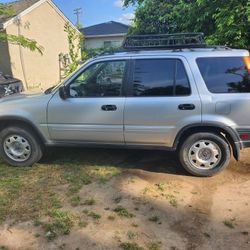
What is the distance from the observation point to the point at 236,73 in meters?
5.31

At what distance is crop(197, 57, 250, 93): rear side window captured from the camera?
209 inches

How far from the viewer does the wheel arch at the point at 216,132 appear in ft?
17.6

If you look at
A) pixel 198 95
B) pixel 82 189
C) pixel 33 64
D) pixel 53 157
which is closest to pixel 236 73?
pixel 198 95

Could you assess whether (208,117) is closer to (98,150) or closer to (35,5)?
(98,150)

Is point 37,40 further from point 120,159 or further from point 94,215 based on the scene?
point 94,215

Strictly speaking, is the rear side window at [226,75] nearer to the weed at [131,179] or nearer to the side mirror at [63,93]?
the weed at [131,179]

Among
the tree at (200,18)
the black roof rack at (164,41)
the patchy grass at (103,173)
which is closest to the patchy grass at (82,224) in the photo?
the patchy grass at (103,173)

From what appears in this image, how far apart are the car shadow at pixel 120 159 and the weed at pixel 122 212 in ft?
4.64

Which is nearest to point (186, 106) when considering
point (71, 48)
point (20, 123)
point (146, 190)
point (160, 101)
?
point (160, 101)

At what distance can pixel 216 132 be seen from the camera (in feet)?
18.1

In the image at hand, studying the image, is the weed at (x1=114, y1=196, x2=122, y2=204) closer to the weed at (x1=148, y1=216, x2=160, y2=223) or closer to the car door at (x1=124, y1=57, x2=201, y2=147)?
the weed at (x1=148, y1=216, x2=160, y2=223)

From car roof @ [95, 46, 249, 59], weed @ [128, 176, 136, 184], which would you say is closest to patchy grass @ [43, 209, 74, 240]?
weed @ [128, 176, 136, 184]

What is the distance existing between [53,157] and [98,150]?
0.82 meters

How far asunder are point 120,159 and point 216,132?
1779 millimetres
